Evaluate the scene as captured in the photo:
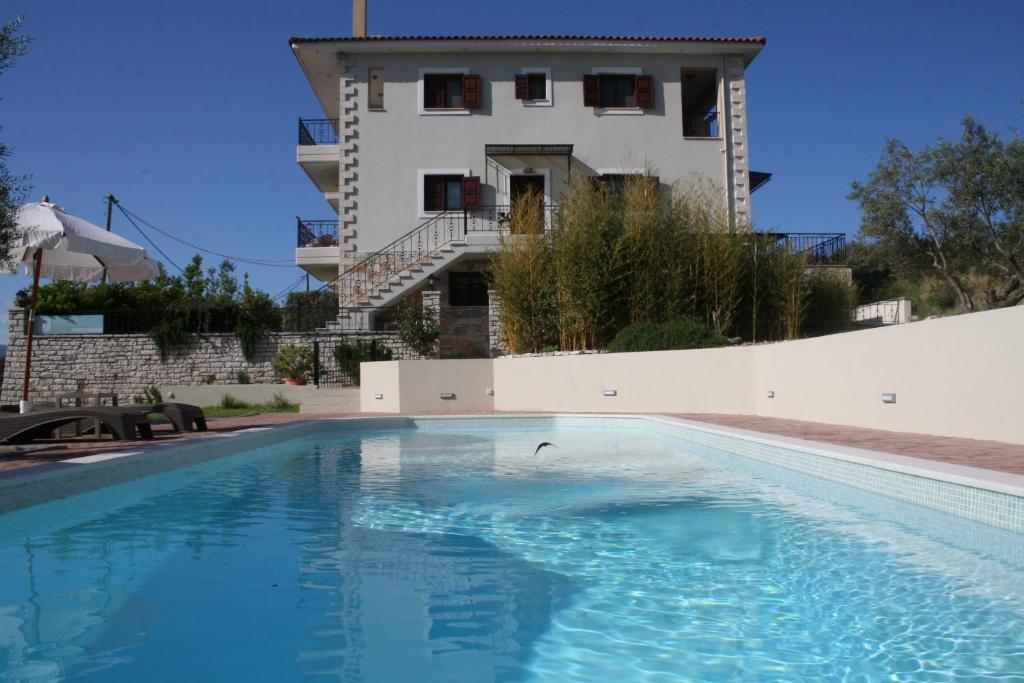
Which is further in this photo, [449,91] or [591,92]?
[449,91]

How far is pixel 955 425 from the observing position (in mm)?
7125

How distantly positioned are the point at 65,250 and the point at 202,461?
5.00 meters

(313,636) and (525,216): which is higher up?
(525,216)

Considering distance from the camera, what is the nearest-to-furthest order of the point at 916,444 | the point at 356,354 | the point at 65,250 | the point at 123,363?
the point at 916,444, the point at 65,250, the point at 356,354, the point at 123,363

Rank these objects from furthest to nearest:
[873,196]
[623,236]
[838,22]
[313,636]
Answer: [873,196] < [838,22] < [623,236] < [313,636]

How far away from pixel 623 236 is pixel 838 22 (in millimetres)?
6095

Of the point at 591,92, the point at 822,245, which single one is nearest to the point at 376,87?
the point at 591,92

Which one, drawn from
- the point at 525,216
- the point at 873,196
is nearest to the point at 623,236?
the point at 525,216

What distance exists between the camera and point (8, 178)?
287 inches

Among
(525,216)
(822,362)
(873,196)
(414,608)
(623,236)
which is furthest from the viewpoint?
(873,196)

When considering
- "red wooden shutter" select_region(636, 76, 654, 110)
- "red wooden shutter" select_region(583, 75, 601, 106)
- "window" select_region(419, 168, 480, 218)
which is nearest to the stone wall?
"window" select_region(419, 168, 480, 218)

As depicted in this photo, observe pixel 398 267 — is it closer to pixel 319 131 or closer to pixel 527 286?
pixel 319 131

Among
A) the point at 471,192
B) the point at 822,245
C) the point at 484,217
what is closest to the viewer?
the point at 822,245

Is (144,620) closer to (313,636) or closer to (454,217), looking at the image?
(313,636)
